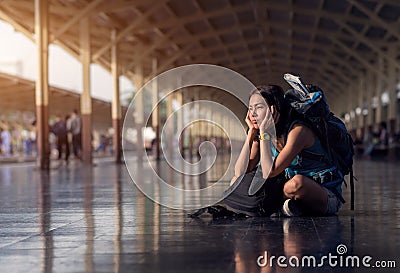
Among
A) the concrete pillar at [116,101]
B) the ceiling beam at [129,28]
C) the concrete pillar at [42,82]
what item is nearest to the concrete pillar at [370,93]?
the concrete pillar at [116,101]

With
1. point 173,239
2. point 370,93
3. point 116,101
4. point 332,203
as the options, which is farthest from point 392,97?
point 173,239

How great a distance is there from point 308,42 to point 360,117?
35.6 ft

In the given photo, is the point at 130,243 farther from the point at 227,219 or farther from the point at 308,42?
the point at 308,42

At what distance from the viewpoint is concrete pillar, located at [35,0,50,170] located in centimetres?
1689

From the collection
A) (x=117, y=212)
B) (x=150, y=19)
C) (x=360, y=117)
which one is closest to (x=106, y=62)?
(x=150, y=19)

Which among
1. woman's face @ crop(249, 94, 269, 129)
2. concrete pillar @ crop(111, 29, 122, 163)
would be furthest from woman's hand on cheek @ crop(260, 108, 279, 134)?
concrete pillar @ crop(111, 29, 122, 163)

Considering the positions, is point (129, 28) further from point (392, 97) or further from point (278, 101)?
point (278, 101)

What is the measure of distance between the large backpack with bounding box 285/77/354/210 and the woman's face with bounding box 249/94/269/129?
222 mm

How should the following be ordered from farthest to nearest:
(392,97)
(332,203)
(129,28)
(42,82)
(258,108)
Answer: (392,97) → (129,28) → (42,82) → (332,203) → (258,108)

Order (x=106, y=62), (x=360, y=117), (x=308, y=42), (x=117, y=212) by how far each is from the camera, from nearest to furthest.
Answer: (x=117, y=212), (x=106, y=62), (x=308, y=42), (x=360, y=117)

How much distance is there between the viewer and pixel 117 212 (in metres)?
5.87

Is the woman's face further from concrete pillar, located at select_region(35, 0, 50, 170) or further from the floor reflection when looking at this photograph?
concrete pillar, located at select_region(35, 0, 50, 170)

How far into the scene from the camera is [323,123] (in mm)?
5016

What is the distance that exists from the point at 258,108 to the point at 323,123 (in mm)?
481
